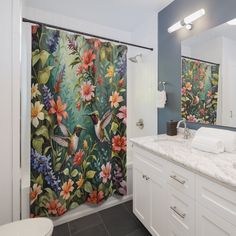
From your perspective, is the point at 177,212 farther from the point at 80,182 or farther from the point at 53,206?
the point at 53,206

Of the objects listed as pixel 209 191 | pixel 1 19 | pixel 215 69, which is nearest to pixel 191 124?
pixel 215 69

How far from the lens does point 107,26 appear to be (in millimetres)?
2369

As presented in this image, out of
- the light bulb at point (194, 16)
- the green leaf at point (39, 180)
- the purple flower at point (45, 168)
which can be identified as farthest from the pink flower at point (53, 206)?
the light bulb at point (194, 16)

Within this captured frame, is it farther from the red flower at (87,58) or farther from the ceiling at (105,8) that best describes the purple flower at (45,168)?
the ceiling at (105,8)

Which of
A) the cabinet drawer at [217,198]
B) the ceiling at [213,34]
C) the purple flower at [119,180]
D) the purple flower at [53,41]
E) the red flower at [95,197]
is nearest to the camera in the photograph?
the cabinet drawer at [217,198]

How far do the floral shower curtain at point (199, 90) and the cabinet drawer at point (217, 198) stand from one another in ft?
2.66

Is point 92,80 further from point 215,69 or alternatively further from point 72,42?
point 215,69

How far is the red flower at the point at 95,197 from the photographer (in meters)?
1.83

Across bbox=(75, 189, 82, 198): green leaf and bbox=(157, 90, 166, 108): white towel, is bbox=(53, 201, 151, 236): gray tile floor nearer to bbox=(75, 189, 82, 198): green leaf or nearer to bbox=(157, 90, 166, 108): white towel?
bbox=(75, 189, 82, 198): green leaf

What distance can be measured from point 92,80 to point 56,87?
37 centimetres

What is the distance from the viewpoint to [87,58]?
1689 mm

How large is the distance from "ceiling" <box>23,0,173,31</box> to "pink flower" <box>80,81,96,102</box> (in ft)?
3.07

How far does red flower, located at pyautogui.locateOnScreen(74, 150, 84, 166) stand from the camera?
1.72 m

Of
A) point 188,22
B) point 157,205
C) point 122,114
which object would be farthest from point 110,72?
point 157,205
